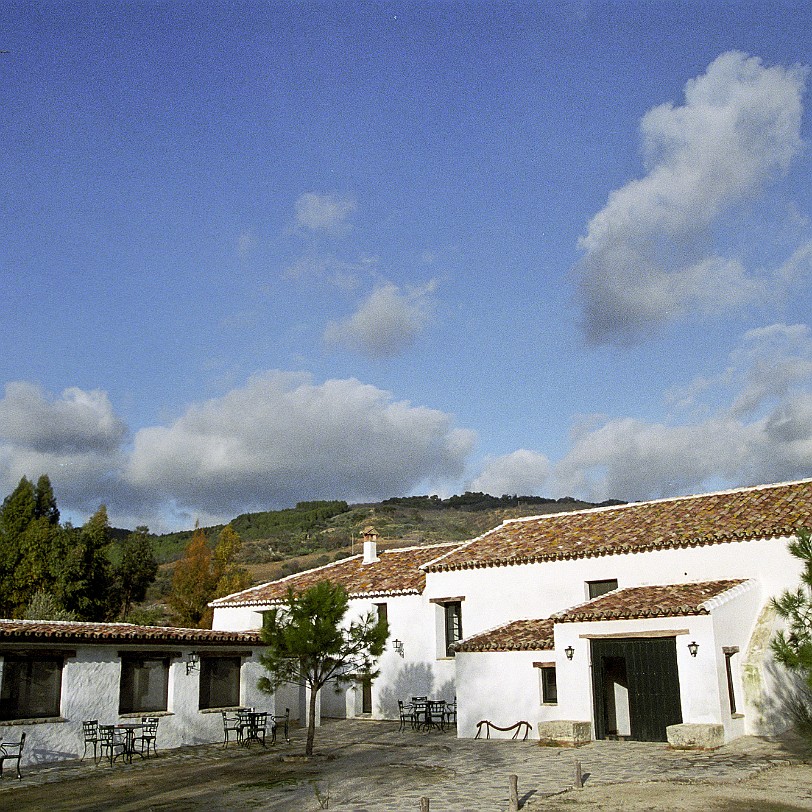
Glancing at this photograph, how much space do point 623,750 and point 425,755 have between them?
16.0 feet

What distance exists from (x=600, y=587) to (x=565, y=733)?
5888mm

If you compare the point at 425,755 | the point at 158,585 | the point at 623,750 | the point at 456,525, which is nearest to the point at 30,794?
the point at 425,755

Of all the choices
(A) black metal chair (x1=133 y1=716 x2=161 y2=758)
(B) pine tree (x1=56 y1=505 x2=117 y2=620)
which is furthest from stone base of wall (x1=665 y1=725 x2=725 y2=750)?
(B) pine tree (x1=56 y1=505 x2=117 y2=620)

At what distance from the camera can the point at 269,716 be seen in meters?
24.9

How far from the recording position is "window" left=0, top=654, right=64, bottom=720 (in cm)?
1980

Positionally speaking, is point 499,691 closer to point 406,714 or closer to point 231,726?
point 406,714

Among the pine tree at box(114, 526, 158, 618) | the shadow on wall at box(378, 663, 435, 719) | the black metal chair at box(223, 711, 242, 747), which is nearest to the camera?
the black metal chair at box(223, 711, 242, 747)

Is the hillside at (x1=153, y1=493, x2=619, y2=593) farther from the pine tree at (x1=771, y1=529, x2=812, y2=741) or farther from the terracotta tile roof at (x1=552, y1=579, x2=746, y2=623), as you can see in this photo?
the pine tree at (x1=771, y1=529, x2=812, y2=741)

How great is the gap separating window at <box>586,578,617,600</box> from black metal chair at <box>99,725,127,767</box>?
14.3m

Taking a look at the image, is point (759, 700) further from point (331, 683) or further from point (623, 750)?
point (331, 683)

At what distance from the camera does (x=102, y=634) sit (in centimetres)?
2131

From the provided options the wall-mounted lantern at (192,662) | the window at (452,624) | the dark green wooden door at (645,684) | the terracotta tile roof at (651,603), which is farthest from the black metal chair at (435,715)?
the wall-mounted lantern at (192,662)

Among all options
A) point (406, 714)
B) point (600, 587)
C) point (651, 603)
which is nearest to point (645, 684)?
point (651, 603)

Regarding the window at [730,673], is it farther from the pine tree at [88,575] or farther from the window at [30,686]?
the pine tree at [88,575]
